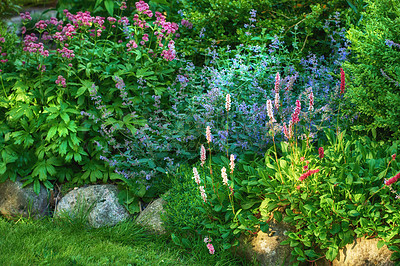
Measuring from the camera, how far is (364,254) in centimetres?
298

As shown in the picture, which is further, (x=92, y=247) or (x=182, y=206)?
(x=182, y=206)

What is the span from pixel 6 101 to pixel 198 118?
6.69 ft

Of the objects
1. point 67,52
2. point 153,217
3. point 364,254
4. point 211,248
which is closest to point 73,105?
point 67,52

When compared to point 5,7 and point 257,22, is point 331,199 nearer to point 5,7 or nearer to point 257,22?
point 257,22

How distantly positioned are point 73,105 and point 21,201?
1114mm

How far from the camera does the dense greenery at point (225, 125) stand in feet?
10.2

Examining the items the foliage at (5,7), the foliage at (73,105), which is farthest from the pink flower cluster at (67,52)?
the foliage at (5,7)

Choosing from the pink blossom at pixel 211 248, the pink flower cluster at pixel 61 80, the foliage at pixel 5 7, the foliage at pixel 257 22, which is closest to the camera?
the pink blossom at pixel 211 248

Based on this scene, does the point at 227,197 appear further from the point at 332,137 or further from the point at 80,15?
the point at 80,15

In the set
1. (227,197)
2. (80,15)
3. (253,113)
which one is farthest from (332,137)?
(80,15)

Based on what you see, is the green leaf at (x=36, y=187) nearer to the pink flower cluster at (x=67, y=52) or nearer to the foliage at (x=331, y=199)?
the pink flower cluster at (x=67, y=52)

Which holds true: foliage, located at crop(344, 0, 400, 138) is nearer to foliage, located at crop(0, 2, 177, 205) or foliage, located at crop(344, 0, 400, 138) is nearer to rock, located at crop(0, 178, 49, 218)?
foliage, located at crop(0, 2, 177, 205)

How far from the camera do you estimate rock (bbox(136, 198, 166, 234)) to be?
384 cm

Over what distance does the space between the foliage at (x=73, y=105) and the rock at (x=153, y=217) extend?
181 mm
